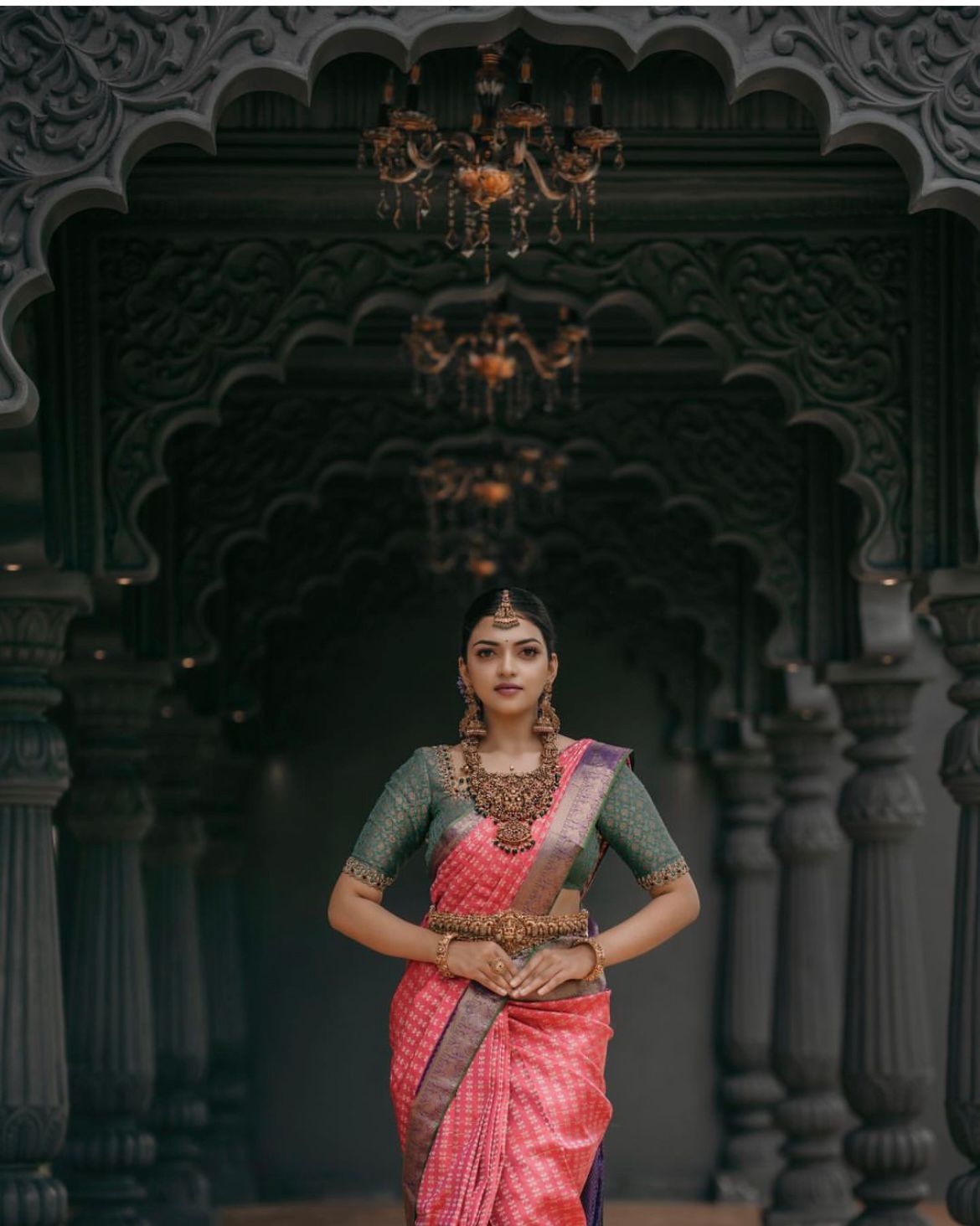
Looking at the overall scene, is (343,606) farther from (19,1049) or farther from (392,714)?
(19,1049)

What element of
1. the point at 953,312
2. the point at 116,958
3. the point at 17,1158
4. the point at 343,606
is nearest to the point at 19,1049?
the point at 17,1158

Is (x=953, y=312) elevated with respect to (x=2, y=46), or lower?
lower

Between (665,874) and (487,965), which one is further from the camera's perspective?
(665,874)

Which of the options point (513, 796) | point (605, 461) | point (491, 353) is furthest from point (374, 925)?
point (605, 461)

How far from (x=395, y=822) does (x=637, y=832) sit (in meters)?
0.50

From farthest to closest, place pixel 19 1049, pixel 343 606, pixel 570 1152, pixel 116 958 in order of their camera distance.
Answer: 1. pixel 343 606
2. pixel 116 958
3. pixel 19 1049
4. pixel 570 1152

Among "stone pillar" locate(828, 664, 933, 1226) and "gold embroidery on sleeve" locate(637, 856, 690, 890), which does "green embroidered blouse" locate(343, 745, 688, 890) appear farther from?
"stone pillar" locate(828, 664, 933, 1226)

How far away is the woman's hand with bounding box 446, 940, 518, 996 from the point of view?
15.2ft

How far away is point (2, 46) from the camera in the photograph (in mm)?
5383

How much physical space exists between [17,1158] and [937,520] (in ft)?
11.6

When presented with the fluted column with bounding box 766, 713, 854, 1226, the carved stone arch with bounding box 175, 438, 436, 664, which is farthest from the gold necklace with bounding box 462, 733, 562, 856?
the fluted column with bounding box 766, 713, 854, 1226

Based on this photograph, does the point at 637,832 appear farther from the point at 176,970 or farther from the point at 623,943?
the point at 176,970

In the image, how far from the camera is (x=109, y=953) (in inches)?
368

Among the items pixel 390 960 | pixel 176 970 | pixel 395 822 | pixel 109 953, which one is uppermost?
pixel 395 822
